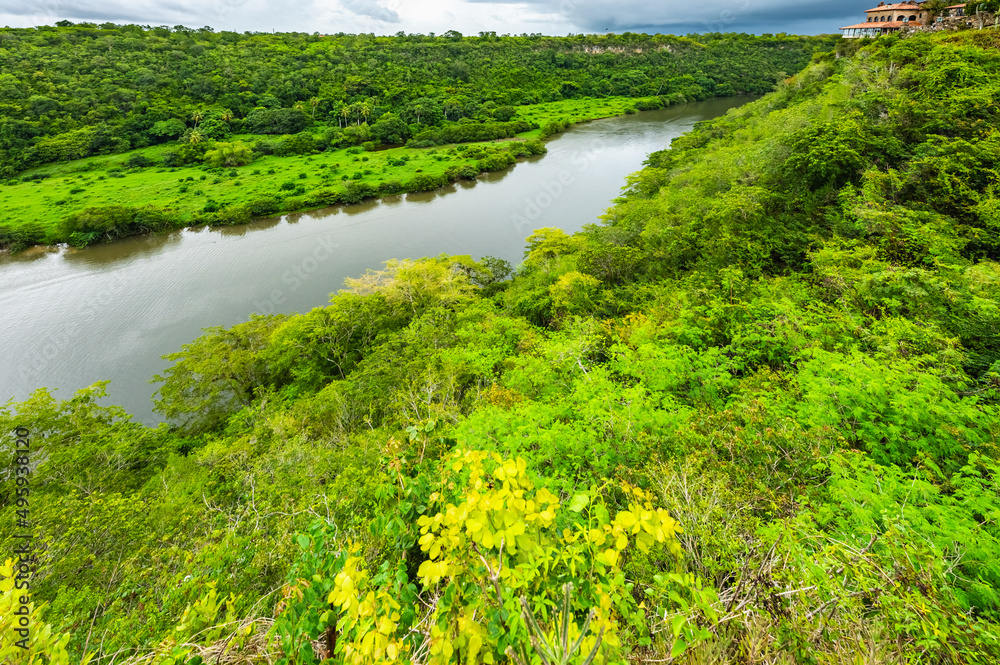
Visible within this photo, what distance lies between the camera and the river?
21.7m

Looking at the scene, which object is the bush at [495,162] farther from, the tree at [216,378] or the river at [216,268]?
the tree at [216,378]

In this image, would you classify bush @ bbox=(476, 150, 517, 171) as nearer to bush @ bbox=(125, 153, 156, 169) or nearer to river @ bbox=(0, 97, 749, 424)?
river @ bbox=(0, 97, 749, 424)

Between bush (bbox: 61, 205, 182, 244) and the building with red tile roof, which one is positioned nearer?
bush (bbox: 61, 205, 182, 244)

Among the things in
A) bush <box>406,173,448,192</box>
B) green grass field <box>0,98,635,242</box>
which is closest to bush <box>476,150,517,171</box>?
green grass field <box>0,98,635,242</box>

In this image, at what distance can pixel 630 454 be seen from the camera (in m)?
6.27

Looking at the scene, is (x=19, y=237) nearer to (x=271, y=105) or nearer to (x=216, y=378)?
(x=216, y=378)

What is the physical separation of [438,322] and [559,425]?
11.1 m

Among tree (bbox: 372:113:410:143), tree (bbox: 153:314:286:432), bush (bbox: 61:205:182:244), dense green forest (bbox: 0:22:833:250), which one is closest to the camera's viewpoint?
tree (bbox: 153:314:286:432)

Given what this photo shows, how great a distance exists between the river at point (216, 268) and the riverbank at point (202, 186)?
1.78 metres

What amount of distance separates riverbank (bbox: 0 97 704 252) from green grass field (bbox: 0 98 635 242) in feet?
0.37

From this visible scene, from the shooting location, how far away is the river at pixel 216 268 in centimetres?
2169

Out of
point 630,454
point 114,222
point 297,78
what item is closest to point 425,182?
point 114,222

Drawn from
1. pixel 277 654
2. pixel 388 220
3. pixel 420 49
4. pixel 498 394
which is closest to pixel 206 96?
pixel 420 49

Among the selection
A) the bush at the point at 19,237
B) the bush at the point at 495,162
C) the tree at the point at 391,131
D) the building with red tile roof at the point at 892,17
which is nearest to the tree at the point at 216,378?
the bush at the point at 19,237
